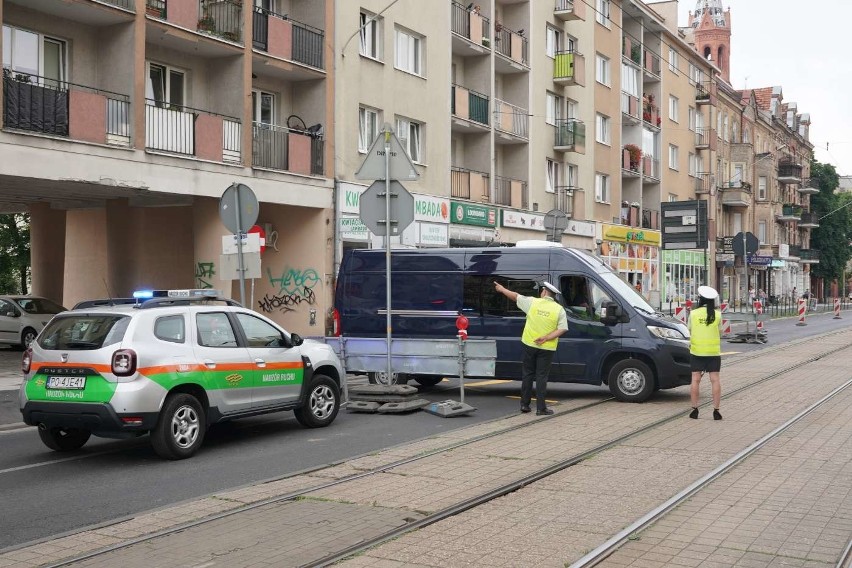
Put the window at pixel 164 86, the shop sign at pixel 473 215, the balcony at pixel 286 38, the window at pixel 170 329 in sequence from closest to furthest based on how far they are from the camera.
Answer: the window at pixel 170 329 < the window at pixel 164 86 < the balcony at pixel 286 38 < the shop sign at pixel 473 215

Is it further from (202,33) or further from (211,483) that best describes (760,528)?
(202,33)

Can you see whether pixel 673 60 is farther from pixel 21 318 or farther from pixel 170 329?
pixel 170 329

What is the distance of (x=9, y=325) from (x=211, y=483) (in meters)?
18.1

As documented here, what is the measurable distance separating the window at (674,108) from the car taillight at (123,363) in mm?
47313

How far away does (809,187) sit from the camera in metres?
86.9

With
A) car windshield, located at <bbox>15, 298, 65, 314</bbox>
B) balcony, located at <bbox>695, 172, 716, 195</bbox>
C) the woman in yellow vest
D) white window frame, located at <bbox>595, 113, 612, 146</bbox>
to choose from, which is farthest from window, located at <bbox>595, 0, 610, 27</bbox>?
the woman in yellow vest

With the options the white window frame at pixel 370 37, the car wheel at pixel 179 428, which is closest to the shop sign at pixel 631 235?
the white window frame at pixel 370 37

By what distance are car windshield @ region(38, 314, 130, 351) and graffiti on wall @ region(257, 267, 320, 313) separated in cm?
1563

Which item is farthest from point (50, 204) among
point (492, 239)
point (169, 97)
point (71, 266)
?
point (492, 239)

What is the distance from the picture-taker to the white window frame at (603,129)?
42.2 meters

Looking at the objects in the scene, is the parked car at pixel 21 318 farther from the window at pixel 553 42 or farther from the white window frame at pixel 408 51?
the window at pixel 553 42

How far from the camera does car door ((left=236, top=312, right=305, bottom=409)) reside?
10508mm

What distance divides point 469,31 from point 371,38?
18.8ft

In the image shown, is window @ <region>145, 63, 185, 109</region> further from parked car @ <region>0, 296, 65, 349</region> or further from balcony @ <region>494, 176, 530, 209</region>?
balcony @ <region>494, 176, 530, 209</region>
